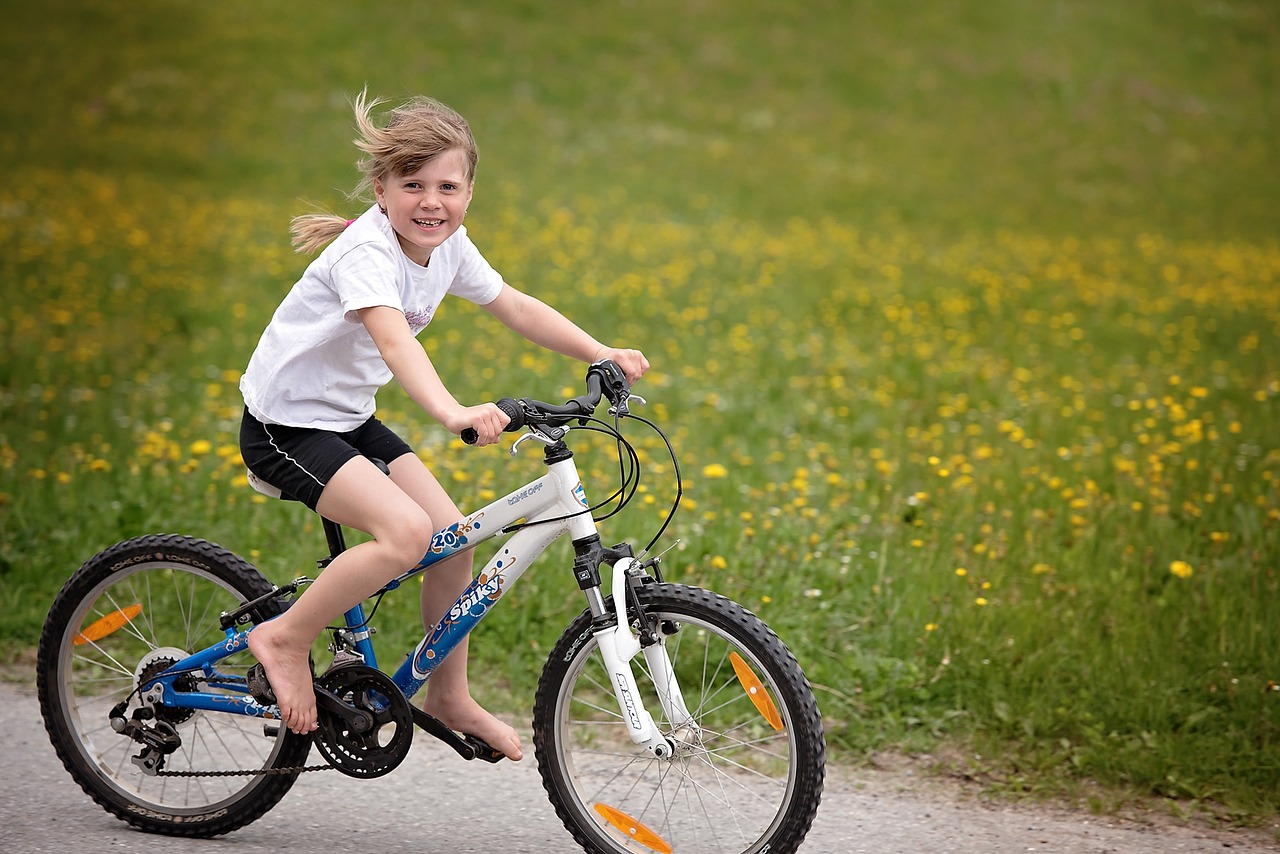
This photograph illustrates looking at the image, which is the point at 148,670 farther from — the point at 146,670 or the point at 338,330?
the point at 338,330

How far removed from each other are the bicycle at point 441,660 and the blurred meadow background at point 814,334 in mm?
912

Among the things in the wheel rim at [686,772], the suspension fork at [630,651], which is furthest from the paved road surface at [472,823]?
the suspension fork at [630,651]

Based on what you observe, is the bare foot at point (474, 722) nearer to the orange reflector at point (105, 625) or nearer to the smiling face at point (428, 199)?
the orange reflector at point (105, 625)

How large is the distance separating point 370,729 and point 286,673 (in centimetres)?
26

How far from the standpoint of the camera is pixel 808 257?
1320 cm

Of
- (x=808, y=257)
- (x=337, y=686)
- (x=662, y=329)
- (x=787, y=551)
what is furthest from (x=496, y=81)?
(x=337, y=686)

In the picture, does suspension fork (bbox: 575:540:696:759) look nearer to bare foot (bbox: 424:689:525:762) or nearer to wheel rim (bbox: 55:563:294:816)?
bare foot (bbox: 424:689:525:762)

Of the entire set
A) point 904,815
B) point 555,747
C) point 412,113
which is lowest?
point 904,815

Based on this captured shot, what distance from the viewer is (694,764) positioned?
3189 mm

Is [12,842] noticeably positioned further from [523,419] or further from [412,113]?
[412,113]

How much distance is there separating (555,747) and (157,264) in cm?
930

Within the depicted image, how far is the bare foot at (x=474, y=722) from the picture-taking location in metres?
3.33

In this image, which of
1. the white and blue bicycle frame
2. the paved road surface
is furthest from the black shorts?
the paved road surface

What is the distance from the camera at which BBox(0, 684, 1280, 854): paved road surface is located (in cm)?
341
